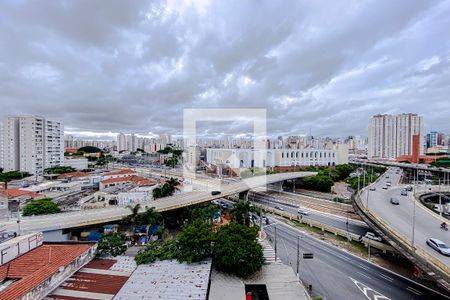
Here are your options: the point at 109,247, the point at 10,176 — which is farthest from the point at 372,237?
the point at 10,176

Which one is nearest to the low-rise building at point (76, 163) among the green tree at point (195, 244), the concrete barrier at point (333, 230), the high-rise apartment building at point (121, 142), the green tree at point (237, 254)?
the concrete barrier at point (333, 230)

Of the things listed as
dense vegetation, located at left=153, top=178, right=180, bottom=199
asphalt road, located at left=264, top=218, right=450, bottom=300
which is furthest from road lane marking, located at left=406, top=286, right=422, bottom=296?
Result: dense vegetation, located at left=153, top=178, right=180, bottom=199

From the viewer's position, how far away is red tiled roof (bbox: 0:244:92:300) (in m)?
9.05

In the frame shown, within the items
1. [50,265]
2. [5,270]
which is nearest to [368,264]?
[50,265]

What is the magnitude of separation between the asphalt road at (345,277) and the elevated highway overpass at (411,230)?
8.05ft

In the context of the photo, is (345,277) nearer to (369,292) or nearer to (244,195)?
(369,292)

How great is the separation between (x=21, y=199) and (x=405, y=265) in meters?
40.4

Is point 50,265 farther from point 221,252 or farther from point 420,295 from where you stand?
point 420,295

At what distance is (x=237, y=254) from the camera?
13164mm

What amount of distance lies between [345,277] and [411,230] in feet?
19.6

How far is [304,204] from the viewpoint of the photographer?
33531mm

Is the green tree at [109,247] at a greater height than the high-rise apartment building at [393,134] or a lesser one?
lesser

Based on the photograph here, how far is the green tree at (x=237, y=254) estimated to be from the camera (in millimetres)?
13227

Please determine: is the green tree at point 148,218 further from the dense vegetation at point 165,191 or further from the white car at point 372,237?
the white car at point 372,237
